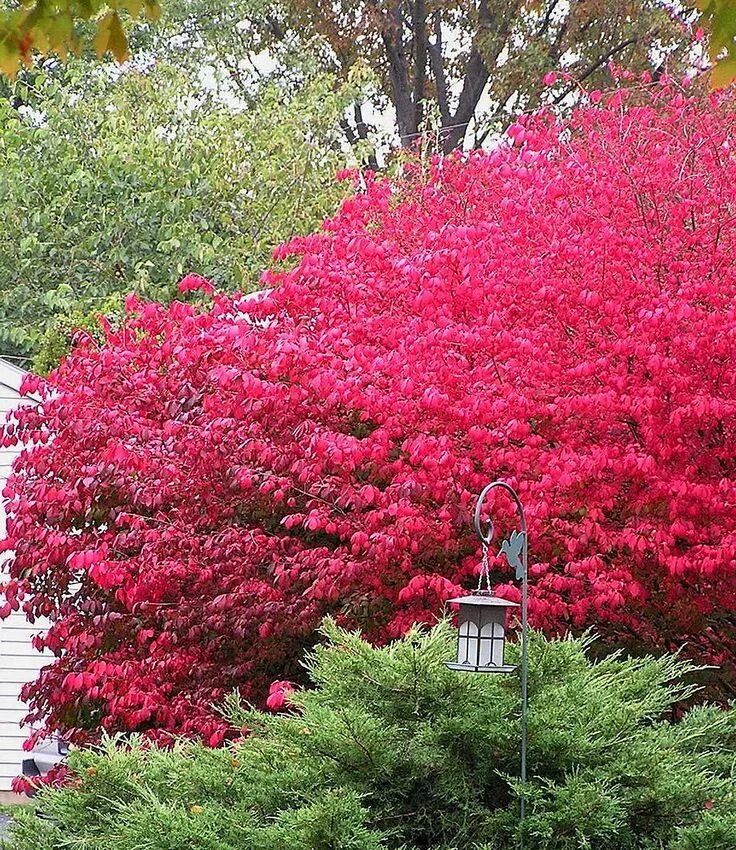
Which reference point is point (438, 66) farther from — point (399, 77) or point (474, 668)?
point (474, 668)

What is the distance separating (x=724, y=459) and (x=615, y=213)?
1.30 meters

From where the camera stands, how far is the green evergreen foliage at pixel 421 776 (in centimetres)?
464

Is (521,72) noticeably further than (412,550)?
Yes

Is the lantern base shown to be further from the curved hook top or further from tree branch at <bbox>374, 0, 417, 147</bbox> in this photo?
tree branch at <bbox>374, 0, 417, 147</bbox>

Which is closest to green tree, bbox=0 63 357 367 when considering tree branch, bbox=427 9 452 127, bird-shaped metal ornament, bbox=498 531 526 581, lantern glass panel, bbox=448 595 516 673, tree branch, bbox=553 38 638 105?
tree branch, bbox=427 9 452 127

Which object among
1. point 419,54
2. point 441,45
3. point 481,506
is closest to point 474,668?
point 481,506

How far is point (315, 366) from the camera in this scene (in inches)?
270

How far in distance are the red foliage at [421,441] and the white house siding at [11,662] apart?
3393mm

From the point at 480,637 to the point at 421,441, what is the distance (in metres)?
1.55

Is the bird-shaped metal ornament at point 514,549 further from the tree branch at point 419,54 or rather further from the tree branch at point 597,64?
the tree branch at point 419,54

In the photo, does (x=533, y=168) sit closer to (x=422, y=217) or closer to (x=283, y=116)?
(x=422, y=217)

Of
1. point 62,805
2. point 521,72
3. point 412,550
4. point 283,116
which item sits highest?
point 521,72

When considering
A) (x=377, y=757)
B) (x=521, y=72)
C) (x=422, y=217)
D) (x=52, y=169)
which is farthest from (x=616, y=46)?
(x=377, y=757)

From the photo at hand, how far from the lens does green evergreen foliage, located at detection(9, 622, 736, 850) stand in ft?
→ 15.2
